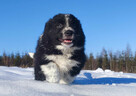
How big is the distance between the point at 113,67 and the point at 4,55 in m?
21.7

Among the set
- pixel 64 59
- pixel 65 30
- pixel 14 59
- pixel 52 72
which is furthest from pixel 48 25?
pixel 14 59

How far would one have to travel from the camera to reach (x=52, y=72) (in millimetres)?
4500

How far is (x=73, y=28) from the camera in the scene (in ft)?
15.3

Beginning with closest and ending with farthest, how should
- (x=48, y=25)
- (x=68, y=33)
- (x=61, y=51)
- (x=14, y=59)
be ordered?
(x=68, y=33) < (x=61, y=51) < (x=48, y=25) < (x=14, y=59)

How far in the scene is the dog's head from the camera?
453cm

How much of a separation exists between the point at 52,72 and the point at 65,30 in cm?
92

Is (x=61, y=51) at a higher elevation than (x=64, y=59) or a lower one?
higher

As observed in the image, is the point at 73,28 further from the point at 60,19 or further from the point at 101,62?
the point at 101,62

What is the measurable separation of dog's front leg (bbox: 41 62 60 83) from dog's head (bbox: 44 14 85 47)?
0.51 metres

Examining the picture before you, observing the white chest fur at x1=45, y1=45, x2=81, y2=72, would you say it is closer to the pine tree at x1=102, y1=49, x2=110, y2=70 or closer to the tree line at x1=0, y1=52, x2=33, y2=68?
the tree line at x1=0, y1=52, x2=33, y2=68

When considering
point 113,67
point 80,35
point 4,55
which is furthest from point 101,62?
point 80,35

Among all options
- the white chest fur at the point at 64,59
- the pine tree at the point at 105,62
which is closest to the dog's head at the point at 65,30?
the white chest fur at the point at 64,59

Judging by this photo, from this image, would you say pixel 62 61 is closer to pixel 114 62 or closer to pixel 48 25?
pixel 48 25

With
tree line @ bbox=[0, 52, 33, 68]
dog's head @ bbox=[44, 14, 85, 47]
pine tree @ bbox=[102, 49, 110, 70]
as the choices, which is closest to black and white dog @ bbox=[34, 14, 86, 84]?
dog's head @ bbox=[44, 14, 85, 47]
